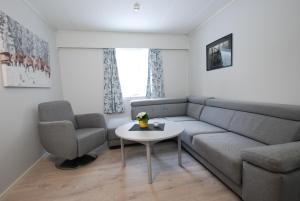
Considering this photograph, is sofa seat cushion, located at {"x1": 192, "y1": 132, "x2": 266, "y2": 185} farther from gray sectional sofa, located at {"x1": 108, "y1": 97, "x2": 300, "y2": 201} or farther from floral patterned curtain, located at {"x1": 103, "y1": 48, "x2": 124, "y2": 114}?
floral patterned curtain, located at {"x1": 103, "y1": 48, "x2": 124, "y2": 114}

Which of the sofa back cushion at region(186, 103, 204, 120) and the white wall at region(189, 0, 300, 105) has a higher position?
the white wall at region(189, 0, 300, 105)

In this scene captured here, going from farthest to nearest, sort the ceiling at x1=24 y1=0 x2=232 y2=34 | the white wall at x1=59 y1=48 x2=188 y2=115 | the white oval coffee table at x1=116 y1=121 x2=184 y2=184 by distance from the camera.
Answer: the white wall at x1=59 y1=48 x2=188 y2=115 → the ceiling at x1=24 y1=0 x2=232 y2=34 → the white oval coffee table at x1=116 y1=121 x2=184 y2=184

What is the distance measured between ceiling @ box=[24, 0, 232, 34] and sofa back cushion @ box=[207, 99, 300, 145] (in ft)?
5.77

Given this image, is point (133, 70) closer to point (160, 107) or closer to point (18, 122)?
point (160, 107)

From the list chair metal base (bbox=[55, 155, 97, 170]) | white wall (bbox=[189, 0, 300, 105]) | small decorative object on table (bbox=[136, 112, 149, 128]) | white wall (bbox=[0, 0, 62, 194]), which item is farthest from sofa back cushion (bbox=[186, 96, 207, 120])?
white wall (bbox=[0, 0, 62, 194])

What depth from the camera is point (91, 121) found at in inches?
116

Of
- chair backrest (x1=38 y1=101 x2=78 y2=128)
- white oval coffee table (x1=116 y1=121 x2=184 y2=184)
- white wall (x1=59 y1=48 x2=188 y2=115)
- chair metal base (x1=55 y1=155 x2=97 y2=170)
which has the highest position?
white wall (x1=59 y1=48 x2=188 y2=115)

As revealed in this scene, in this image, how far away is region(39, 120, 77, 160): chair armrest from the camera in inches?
84.9

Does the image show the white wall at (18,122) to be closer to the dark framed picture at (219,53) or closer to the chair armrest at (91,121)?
the chair armrest at (91,121)

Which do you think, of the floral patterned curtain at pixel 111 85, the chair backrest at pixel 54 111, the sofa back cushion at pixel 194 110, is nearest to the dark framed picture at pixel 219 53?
the sofa back cushion at pixel 194 110

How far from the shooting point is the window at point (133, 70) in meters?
3.93

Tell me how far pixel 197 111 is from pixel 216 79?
728 millimetres

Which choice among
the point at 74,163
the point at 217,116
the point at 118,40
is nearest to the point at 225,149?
the point at 217,116

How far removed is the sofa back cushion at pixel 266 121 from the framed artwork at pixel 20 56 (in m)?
2.93
